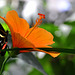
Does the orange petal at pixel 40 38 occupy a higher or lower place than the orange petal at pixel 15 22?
lower

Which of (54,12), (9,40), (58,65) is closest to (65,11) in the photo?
(54,12)

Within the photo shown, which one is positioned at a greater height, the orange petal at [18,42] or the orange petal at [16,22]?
the orange petal at [16,22]

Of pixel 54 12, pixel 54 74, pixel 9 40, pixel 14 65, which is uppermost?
pixel 9 40

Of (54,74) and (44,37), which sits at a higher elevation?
(44,37)

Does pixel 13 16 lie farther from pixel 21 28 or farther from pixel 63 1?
pixel 63 1

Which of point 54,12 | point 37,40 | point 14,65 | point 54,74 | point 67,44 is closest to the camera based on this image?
point 37,40

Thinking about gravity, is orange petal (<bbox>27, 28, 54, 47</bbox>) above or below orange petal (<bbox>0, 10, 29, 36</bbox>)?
below

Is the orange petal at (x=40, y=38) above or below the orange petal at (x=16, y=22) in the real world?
below

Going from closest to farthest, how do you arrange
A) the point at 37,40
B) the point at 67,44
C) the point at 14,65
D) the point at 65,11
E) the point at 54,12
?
1. the point at 37,40
2. the point at 67,44
3. the point at 14,65
4. the point at 65,11
5. the point at 54,12
